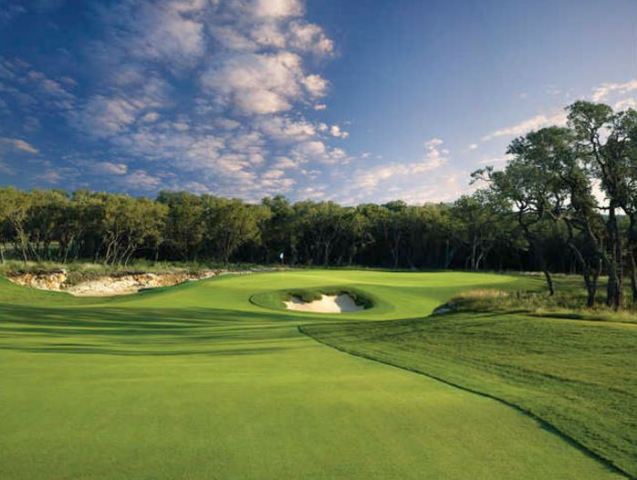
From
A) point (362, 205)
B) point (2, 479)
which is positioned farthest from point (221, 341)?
point (362, 205)

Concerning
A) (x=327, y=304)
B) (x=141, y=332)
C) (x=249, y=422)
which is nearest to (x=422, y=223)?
(x=327, y=304)

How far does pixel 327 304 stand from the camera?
26.9 metres

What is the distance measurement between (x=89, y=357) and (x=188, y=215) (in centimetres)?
6083

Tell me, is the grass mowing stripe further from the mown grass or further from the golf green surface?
the golf green surface

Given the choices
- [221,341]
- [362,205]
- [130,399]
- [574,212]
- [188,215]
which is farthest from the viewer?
[362,205]

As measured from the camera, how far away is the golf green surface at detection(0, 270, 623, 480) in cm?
343

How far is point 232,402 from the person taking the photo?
5.14m

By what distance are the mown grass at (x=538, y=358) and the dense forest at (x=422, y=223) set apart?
397 inches

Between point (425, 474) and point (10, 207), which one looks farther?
point (10, 207)

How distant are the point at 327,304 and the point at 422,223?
4944 cm

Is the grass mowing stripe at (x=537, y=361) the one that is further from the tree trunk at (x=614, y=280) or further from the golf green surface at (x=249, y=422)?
the tree trunk at (x=614, y=280)

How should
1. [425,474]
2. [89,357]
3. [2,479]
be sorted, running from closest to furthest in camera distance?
[2,479] → [425,474] → [89,357]

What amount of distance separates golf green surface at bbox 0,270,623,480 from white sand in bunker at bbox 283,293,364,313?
653 inches

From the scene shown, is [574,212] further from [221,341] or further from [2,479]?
[2,479]
